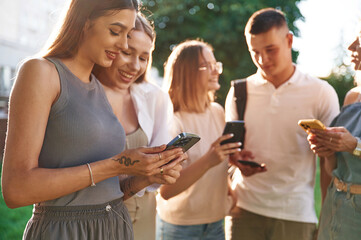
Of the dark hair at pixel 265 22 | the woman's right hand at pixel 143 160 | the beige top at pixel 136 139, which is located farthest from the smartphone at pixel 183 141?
the dark hair at pixel 265 22

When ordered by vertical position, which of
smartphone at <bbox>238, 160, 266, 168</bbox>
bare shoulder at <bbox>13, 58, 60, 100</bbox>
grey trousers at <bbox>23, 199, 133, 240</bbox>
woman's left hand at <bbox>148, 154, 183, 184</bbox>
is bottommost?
smartphone at <bbox>238, 160, 266, 168</bbox>

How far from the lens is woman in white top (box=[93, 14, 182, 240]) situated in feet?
8.16

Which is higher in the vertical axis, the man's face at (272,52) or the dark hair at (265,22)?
the dark hair at (265,22)

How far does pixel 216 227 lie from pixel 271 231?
18.6 inches

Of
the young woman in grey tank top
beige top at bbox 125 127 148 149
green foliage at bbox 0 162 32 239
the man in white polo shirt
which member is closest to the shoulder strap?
the man in white polo shirt

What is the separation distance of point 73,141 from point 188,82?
1.62 metres

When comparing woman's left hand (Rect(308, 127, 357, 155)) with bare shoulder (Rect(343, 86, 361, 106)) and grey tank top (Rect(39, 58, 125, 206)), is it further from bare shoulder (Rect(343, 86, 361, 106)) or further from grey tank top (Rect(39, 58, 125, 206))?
grey tank top (Rect(39, 58, 125, 206))

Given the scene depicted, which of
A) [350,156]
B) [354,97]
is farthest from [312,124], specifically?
[354,97]

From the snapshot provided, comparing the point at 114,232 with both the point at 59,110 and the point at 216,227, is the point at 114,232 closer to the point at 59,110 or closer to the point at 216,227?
the point at 59,110

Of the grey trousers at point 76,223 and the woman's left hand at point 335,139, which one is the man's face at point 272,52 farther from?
the grey trousers at point 76,223

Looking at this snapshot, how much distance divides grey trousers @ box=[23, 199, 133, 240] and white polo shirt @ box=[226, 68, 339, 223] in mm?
1578

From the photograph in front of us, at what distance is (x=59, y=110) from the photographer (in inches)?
65.0

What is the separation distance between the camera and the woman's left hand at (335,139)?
2430 millimetres

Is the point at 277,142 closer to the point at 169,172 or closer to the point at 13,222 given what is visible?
the point at 169,172
